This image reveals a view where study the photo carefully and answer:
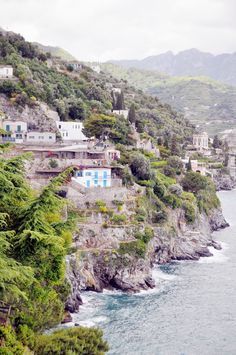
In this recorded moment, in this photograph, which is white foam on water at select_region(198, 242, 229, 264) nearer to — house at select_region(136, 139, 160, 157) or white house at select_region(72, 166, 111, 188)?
white house at select_region(72, 166, 111, 188)

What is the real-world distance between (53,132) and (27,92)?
986 cm

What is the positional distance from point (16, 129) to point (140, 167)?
17.2 metres

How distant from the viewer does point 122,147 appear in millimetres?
77250

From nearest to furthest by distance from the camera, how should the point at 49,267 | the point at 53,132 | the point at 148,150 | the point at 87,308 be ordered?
1. the point at 49,267
2. the point at 87,308
3. the point at 53,132
4. the point at 148,150

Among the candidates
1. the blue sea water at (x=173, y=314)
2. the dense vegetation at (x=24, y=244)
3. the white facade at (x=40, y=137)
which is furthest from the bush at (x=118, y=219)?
the dense vegetation at (x=24, y=244)

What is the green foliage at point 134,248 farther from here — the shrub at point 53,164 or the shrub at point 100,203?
the shrub at point 53,164

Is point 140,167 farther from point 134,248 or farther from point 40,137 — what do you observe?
point 134,248

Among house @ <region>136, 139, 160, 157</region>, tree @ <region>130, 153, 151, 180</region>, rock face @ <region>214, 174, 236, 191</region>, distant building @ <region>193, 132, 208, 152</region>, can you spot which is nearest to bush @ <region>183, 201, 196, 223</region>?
tree @ <region>130, 153, 151, 180</region>

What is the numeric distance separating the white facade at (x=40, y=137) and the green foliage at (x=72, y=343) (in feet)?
151

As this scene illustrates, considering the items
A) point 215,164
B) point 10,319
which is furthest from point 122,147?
point 215,164

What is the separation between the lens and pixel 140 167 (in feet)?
227

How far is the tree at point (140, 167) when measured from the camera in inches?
2714

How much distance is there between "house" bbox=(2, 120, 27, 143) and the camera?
234ft

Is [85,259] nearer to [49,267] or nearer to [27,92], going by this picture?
[49,267]
